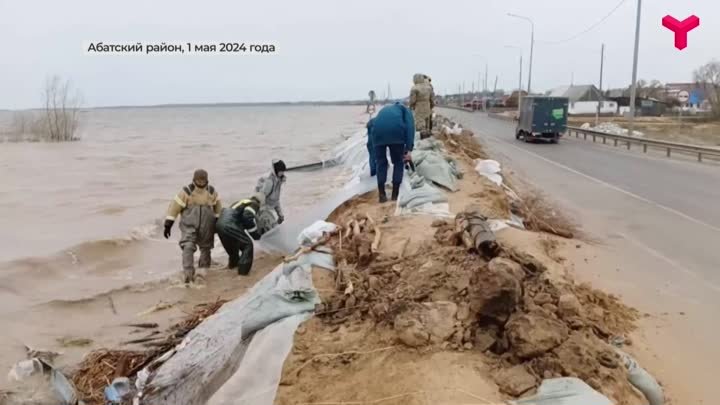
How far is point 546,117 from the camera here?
2955 centimetres

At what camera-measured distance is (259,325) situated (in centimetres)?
483

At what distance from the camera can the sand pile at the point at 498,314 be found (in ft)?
12.9

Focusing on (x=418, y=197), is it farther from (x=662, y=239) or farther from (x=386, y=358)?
(x=386, y=358)

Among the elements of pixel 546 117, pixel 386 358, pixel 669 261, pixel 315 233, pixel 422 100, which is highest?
pixel 422 100

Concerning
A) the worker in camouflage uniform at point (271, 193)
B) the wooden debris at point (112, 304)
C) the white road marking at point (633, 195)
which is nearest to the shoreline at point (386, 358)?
the wooden debris at point (112, 304)

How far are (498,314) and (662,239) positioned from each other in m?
5.98

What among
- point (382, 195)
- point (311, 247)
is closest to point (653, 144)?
point (382, 195)

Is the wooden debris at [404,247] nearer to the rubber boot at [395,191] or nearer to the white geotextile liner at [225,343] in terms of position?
the white geotextile liner at [225,343]

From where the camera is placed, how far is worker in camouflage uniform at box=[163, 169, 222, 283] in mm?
8539

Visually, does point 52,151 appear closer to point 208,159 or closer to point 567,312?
point 208,159

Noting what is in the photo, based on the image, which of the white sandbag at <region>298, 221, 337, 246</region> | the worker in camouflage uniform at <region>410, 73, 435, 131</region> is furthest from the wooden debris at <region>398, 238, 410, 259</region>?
the worker in camouflage uniform at <region>410, 73, 435, 131</region>

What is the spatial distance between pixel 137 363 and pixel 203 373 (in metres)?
1.38

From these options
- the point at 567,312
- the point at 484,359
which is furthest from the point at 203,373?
the point at 567,312

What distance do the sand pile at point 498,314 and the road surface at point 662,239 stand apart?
51 cm
